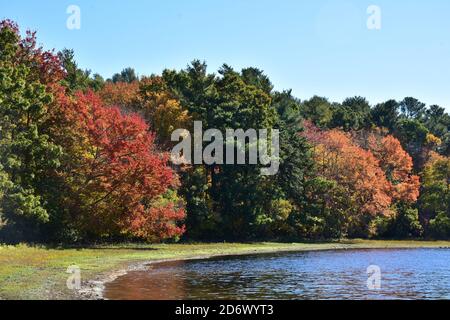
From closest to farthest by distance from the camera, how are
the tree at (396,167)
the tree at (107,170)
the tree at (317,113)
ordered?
the tree at (107,170) < the tree at (396,167) < the tree at (317,113)

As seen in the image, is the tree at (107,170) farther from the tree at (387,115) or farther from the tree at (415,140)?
the tree at (387,115)

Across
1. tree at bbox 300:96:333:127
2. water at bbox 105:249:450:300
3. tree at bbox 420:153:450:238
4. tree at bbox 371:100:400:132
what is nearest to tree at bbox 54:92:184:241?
water at bbox 105:249:450:300

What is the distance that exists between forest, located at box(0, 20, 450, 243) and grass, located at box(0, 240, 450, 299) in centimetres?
272

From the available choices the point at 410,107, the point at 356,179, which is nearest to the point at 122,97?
the point at 356,179

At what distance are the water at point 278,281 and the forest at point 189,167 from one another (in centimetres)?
Result: 1176

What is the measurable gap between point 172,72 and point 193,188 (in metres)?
18.6

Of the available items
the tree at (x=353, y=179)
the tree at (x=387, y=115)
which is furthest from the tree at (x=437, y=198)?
the tree at (x=387, y=115)

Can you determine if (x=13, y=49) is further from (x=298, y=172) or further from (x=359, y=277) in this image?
(x=298, y=172)

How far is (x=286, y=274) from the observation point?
41.2 meters

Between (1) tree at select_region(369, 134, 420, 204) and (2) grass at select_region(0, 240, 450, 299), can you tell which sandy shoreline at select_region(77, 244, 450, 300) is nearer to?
(2) grass at select_region(0, 240, 450, 299)

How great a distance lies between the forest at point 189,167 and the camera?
172 feet

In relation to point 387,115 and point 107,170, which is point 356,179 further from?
point 107,170

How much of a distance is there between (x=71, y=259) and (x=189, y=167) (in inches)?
1163

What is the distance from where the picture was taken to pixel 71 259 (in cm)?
4366
